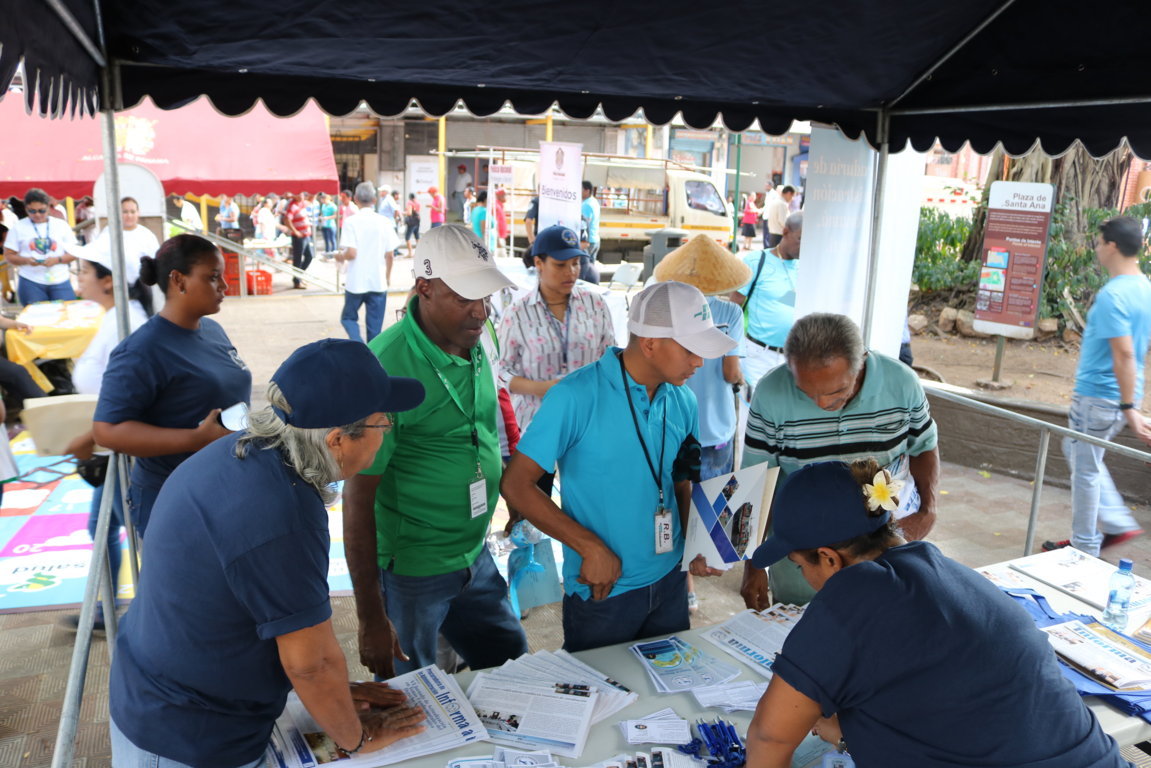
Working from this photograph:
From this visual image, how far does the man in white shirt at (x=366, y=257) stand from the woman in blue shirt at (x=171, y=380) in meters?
6.40

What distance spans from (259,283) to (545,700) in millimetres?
14727

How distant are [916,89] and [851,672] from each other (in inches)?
145

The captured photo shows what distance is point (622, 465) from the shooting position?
239 cm

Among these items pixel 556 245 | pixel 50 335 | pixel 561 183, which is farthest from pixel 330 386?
pixel 50 335

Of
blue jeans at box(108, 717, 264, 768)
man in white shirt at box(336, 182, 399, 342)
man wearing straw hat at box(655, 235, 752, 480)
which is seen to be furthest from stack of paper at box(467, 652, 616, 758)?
man in white shirt at box(336, 182, 399, 342)

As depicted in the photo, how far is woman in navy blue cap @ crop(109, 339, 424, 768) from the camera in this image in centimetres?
153

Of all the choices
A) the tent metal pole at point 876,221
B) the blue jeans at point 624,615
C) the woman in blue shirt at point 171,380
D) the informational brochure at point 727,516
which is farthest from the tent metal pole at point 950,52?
the woman in blue shirt at point 171,380

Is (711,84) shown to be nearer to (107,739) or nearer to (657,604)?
(657,604)

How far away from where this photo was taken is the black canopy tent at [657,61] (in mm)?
2975

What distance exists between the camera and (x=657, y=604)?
2.55 meters

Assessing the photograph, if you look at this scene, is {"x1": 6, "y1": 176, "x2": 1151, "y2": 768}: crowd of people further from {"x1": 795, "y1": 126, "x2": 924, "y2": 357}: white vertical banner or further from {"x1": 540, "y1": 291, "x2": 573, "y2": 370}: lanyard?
{"x1": 795, "y1": 126, "x2": 924, "y2": 357}: white vertical banner

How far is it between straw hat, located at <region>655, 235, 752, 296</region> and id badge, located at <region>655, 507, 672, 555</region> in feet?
6.83

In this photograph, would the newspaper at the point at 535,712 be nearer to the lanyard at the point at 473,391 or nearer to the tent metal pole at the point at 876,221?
the lanyard at the point at 473,391

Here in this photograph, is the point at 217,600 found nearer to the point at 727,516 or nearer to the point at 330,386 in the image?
the point at 330,386
